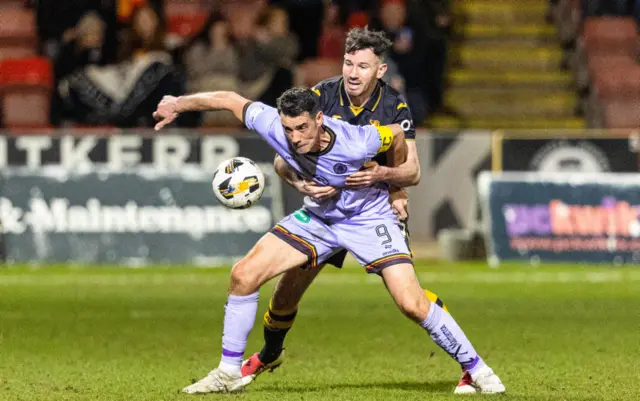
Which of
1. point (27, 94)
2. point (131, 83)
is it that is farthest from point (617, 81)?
point (27, 94)

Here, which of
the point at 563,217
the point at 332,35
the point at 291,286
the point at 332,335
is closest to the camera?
the point at 291,286

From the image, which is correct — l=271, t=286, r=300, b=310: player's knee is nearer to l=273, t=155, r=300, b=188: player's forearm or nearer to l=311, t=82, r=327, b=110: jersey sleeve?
l=273, t=155, r=300, b=188: player's forearm

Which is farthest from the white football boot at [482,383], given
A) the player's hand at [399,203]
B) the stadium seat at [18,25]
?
the stadium seat at [18,25]

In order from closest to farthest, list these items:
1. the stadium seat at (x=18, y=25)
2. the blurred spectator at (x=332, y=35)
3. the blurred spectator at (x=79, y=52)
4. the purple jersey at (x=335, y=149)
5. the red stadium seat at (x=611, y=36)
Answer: the purple jersey at (x=335, y=149) → the blurred spectator at (x=79, y=52) → the blurred spectator at (x=332, y=35) → the stadium seat at (x=18, y=25) → the red stadium seat at (x=611, y=36)

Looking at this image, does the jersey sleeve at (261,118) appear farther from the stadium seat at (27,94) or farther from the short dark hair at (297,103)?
the stadium seat at (27,94)

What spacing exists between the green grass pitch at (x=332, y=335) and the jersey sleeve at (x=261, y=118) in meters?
1.48

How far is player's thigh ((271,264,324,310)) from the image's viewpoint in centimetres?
766

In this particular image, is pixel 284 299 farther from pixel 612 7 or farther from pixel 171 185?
pixel 612 7

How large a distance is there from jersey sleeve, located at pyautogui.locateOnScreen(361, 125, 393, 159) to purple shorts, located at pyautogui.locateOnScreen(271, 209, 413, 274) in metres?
0.43

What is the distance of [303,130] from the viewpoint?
6953 millimetres

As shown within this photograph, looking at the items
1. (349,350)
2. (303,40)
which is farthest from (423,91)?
(349,350)

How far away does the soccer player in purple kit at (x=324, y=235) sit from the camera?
714 cm

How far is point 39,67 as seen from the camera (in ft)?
65.2

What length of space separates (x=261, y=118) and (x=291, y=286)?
1095mm
